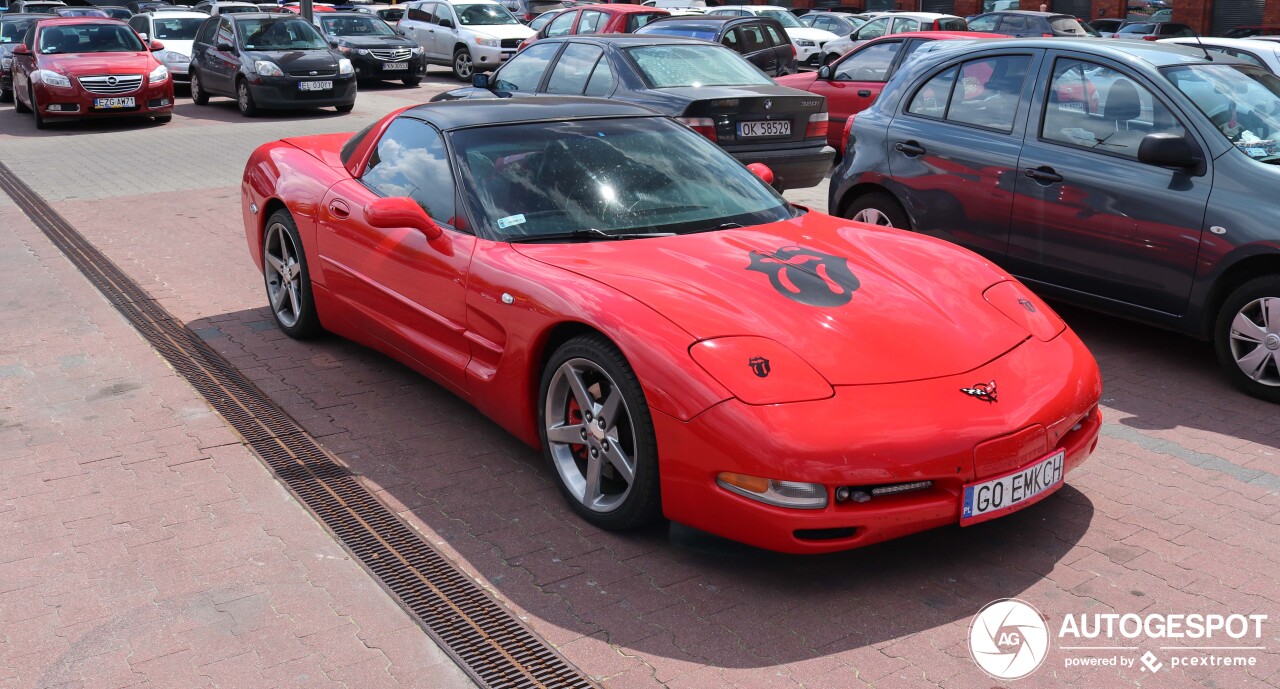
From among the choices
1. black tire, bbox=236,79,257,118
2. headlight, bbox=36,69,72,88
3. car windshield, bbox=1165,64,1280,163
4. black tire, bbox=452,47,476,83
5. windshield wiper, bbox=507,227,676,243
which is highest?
car windshield, bbox=1165,64,1280,163

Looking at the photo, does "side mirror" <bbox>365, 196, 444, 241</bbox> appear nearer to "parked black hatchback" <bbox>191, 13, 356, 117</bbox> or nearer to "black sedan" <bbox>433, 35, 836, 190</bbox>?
"black sedan" <bbox>433, 35, 836, 190</bbox>

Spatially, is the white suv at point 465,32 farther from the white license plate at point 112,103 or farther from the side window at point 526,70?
the side window at point 526,70

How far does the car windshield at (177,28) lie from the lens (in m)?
21.9

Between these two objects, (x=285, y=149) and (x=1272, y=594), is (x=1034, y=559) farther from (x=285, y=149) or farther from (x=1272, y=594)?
(x=285, y=149)

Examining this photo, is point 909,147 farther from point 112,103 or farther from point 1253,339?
point 112,103

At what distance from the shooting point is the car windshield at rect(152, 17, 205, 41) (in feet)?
71.9

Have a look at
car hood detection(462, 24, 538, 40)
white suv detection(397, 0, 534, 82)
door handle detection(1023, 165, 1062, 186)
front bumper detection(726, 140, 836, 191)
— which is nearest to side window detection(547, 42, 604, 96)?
front bumper detection(726, 140, 836, 191)

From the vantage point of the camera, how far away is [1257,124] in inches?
237

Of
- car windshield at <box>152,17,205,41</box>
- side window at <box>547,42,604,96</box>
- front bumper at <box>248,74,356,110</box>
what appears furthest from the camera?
car windshield at <box>152,17,205,41</box>

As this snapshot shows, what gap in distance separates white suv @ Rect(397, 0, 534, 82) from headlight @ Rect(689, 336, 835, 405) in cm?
2061

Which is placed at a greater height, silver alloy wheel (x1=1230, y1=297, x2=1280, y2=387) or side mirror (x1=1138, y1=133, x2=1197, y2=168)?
side mirror (x1=1138, y1=133, x2=1197, y2=168)

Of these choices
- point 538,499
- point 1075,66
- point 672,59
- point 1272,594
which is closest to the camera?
point 1272,594

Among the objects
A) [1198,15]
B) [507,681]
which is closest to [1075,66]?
[507,681]

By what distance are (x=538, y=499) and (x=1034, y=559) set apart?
1776 millimetres
